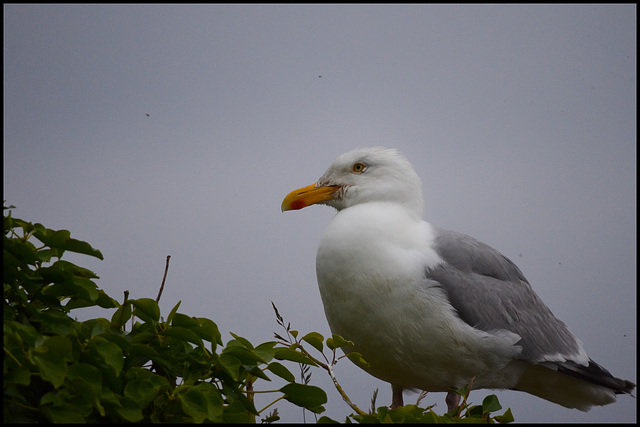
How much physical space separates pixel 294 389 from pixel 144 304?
0.58 metres

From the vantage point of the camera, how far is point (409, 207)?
3.87 metres

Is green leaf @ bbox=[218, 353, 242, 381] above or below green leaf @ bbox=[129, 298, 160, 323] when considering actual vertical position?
below

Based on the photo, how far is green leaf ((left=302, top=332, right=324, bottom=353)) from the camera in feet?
7.63

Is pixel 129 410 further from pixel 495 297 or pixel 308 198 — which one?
pixel 495 297

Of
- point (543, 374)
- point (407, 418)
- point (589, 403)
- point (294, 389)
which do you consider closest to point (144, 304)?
point (294, 389)

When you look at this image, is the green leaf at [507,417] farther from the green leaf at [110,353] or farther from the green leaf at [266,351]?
the green leaf at [110,353]

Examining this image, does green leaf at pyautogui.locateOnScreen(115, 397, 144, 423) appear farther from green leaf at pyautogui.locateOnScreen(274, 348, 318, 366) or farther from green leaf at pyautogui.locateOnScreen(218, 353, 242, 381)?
green leaf at pyautogui.locateOnScreen(274, 348, 318, 366)

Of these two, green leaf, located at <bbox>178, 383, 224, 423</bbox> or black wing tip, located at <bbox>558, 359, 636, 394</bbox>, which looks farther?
black wing tip, located at <bbox>558, 359, 636, 394</bbox>

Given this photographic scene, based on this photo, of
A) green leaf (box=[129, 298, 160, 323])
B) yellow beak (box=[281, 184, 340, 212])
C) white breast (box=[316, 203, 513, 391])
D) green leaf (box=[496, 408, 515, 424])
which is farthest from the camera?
yellow beak (box=[281, 184, 340, 212])

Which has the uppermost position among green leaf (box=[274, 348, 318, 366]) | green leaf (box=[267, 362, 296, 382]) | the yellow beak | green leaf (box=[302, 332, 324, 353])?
the yellow beak

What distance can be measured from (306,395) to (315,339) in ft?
0.80

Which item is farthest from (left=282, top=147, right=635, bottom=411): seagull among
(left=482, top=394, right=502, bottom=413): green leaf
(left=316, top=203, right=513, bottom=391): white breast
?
(left=482, top=394, right=502, bottom=413): green leaf

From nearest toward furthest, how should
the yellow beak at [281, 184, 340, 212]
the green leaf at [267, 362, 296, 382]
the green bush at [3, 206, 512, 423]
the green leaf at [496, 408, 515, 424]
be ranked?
the green bush at [3, 206, 512, 423]
the green leaf at [267, 362, 296, 382]
the green leaf at [496, 408, 515, 424]
the yellow beak at [281, 184, 340, 212]

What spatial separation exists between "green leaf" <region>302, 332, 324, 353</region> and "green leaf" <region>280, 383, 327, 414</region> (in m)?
0.23
